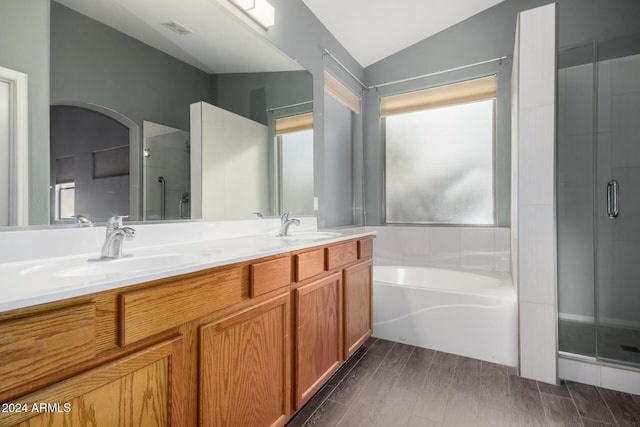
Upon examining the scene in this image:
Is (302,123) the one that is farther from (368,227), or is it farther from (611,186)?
(611,186)

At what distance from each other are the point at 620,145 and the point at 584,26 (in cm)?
111

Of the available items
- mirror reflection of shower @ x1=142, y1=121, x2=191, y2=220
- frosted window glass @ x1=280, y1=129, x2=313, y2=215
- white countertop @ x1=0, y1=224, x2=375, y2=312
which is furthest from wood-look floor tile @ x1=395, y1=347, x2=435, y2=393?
mirror reflection of shower @ x1=142, y1=121, x2=191, y2=220

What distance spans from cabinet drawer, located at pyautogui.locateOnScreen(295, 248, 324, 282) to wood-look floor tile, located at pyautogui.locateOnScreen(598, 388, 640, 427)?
60.7 inches

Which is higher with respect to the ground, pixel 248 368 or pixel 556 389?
pixel 248 368

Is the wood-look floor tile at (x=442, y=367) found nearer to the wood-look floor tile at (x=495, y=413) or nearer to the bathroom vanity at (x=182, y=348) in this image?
the wood-look floor tile at (x=495, y=413)

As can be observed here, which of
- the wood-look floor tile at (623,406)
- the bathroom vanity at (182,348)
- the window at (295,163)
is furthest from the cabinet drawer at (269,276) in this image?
the wood-look floor tile at (623,406)

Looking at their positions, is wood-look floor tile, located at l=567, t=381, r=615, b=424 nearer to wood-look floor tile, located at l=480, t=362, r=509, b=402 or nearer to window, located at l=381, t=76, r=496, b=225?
wood-look floor tile, located at l=480, t=362, r=509, b=402

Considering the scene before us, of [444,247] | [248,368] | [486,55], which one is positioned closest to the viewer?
[248,368]

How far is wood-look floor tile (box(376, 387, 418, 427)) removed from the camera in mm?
1510

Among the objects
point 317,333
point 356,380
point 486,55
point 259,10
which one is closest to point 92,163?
point 317,333

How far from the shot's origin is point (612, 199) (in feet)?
7.12

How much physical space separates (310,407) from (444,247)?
6.47 ft

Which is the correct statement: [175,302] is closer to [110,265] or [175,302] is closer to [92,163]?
[110,265]

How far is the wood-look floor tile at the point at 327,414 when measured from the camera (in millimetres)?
1498
